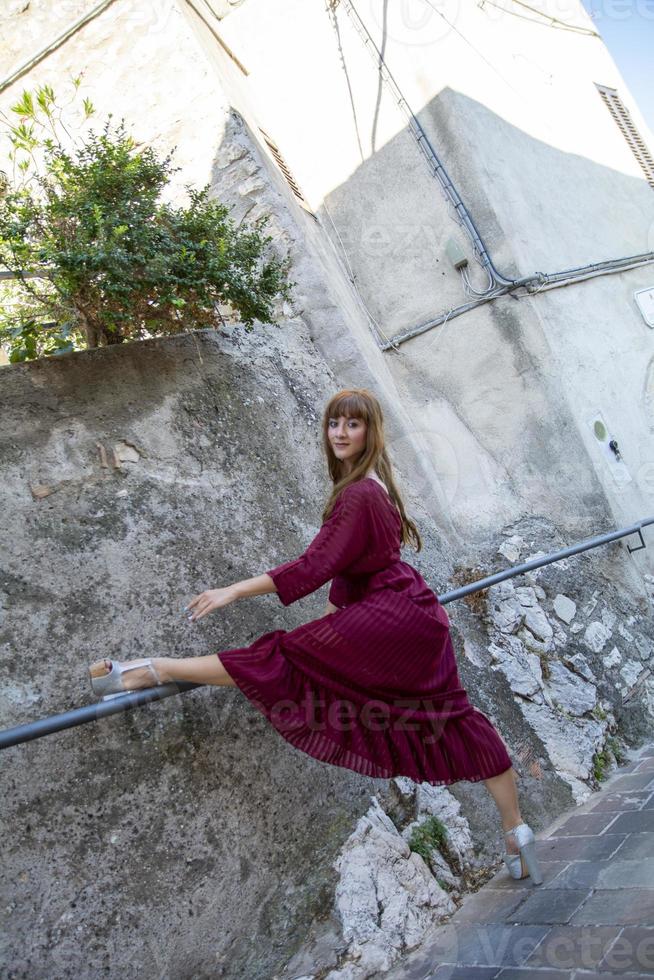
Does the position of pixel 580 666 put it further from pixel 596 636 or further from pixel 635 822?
pixel 635 822

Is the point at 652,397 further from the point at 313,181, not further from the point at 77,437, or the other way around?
the point at 77,437

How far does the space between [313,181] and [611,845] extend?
5.25m

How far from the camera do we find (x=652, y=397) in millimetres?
6328

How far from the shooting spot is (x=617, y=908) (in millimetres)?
2244

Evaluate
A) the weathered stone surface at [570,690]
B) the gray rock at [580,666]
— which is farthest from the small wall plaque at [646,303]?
the weathered stone surface at [570,690]

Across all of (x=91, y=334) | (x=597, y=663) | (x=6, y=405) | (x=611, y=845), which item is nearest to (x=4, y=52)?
(x=91, y=334)

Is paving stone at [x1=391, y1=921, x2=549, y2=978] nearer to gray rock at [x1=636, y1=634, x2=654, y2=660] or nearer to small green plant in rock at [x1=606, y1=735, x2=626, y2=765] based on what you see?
small green plant in rock at [x1=606, y1=735, x2=626, y2=765]

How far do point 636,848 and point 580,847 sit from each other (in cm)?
25

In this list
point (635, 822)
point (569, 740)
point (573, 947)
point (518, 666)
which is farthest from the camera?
point (518, 666)

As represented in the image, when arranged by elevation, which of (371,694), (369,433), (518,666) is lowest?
(518,666)

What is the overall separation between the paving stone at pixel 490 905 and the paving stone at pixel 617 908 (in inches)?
10.2

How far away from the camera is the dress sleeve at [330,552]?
243 centimetres

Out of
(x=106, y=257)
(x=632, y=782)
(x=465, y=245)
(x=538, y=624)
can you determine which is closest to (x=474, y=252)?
(x=465, y=245)

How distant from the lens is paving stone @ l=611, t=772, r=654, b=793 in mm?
3456
